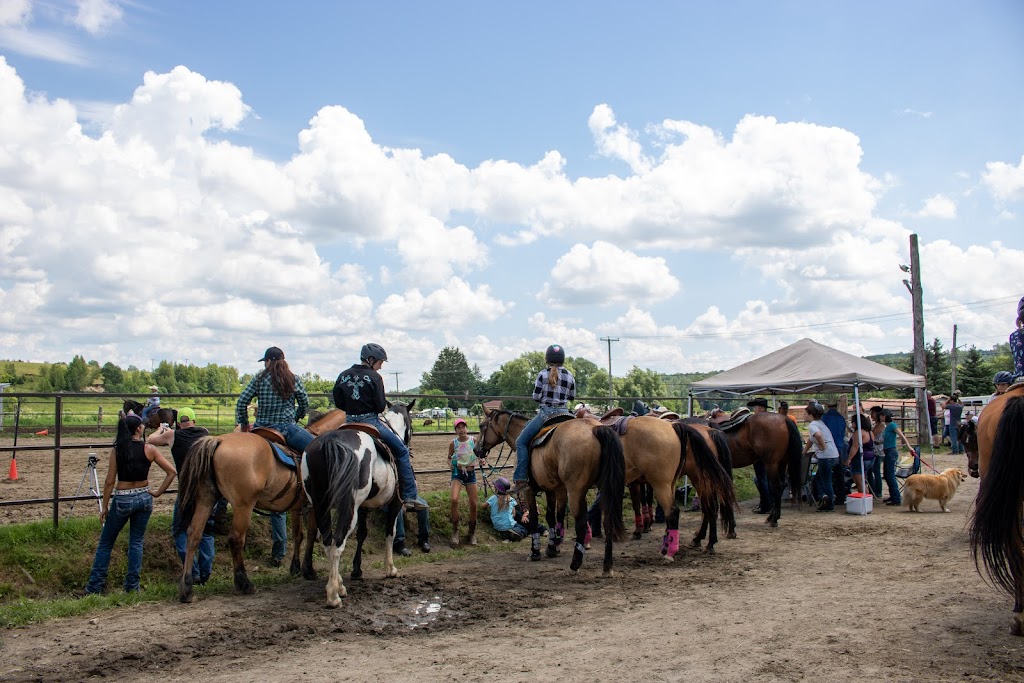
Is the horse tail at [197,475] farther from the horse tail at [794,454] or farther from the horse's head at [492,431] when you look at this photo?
the horse tail at [794,454]

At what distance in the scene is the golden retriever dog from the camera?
38.4 feet

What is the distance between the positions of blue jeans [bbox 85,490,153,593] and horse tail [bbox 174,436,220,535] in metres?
0.55

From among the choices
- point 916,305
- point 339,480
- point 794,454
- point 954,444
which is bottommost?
point 954,444

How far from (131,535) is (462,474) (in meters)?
4.12

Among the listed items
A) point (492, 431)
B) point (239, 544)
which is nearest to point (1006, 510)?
point (492, 431)

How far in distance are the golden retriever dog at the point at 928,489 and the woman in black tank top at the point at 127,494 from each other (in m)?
11.3

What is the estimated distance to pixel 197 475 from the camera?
655 centimetres

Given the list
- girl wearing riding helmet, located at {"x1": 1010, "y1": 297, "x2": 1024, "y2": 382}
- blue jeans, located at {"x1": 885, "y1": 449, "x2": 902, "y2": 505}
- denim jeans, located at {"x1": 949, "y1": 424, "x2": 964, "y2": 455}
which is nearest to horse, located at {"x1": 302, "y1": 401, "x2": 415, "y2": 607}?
girl wearing riding helmet, located at {"x1": 1010, "y1": 297, "x2": 1024, "y2": 382}

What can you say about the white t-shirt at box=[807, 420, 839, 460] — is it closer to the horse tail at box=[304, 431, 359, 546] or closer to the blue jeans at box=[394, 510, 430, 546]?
the blue jeans at box=[394, 510, 430, 546]

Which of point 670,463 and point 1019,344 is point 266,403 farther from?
point 1019,344

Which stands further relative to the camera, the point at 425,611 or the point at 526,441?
the point at 526,441

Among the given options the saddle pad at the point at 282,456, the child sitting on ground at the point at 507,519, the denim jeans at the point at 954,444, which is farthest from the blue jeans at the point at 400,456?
the denim jeans at the point at 954,444

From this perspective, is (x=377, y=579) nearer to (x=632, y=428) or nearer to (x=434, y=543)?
(x=434, y=543)

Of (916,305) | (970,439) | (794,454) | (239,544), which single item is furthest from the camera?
(916,305)
